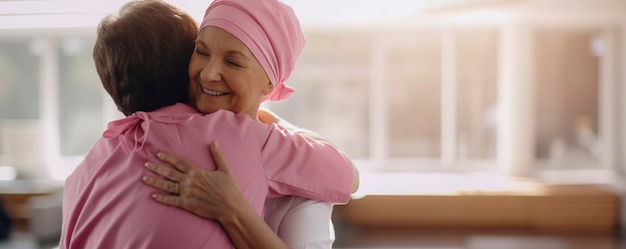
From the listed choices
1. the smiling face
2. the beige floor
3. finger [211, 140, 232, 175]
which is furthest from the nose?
the beige floor

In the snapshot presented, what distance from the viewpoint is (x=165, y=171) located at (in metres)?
1.02

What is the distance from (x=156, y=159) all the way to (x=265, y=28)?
0.27 metres

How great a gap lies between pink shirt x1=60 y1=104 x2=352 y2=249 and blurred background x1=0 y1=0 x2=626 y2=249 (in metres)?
7.83

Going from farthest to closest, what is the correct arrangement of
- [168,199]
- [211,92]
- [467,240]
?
1. [467,240]
2. [211,92]
3. [168,199]

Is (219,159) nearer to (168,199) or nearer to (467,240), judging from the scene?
(168,199)

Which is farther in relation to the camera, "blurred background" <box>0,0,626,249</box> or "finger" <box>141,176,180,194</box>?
"blurred background" <box>0,0,626,249</box>

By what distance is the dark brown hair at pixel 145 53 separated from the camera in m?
1.07

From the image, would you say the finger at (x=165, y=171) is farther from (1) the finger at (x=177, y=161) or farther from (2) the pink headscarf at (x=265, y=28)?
(2) the pink headscarf at (x=265, y=28)

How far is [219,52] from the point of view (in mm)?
1082

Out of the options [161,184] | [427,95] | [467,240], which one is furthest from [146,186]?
[427,95]

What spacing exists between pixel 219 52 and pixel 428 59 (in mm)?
8994

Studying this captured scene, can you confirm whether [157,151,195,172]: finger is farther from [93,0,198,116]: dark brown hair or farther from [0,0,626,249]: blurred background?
[0,0,626,249]: blurred background

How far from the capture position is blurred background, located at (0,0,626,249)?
9.31 meters

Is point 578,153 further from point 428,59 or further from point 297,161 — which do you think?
point 297,161
